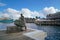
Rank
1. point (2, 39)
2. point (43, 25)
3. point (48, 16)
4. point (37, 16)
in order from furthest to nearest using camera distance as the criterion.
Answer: point (43, 25) → point (48, 16) → point (37, 16) → point (2, 39)

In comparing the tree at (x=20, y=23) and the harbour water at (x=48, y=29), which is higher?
the tree at (x=20, y=23)

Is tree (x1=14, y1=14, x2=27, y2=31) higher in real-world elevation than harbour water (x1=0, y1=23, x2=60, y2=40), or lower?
higher

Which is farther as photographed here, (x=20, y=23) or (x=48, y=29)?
(x=48, y=29)

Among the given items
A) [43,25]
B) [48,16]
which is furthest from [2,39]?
[43,25]

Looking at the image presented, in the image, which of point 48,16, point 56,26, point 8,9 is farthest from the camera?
point 56,26

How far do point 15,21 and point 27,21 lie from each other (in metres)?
1.20

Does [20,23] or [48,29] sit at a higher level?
[20,23]

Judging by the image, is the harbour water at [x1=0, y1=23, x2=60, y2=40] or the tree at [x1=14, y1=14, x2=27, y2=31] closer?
the tree at [x1=14, y1=14, x2=27, y2=31]

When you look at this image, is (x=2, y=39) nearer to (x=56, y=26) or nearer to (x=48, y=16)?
(x=48, y=16)

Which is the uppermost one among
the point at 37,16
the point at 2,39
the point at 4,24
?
the point at 37,16

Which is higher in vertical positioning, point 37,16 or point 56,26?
point 37,16

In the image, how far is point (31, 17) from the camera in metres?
7.93

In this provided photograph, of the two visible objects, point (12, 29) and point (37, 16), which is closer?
point (12, 29)

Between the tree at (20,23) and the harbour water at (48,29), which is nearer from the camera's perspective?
the tree at (20,23)
